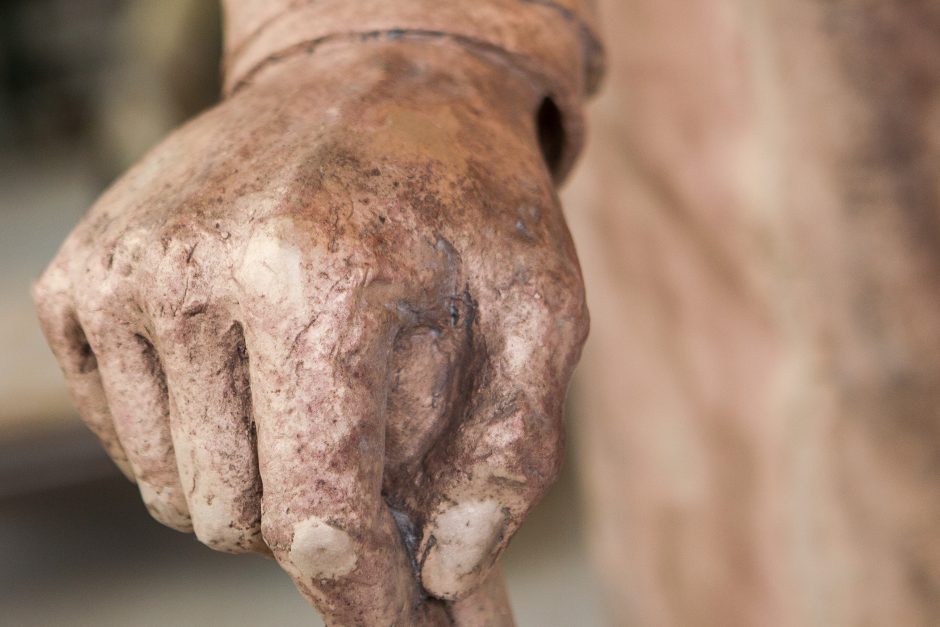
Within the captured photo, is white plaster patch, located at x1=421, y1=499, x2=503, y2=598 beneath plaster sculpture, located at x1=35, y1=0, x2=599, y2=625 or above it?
beneath

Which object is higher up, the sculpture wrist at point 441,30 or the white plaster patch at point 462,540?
the sculpture wrist at point 441,30

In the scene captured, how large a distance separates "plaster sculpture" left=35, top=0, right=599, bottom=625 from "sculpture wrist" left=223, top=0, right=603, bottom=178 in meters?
0.05

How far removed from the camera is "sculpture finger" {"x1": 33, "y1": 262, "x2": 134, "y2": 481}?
626 millimetres

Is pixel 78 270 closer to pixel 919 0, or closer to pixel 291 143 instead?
pixel 291 143

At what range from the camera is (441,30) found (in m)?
0.68

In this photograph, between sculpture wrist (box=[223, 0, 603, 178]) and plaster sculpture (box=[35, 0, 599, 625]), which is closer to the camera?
plaster sculpture (box=[35, 0, 599, 625])

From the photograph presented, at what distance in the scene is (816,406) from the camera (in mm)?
1078

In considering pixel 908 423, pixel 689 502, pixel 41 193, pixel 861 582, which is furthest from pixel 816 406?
pixel 41 193

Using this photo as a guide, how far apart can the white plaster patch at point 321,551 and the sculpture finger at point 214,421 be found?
0.06 meters

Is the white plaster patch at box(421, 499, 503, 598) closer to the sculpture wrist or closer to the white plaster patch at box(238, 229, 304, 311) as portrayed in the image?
the white plaster patch at box(238, 229, 304, 311)

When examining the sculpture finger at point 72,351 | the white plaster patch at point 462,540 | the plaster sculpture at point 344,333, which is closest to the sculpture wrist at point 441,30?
the plaster sculpture at point 344,333

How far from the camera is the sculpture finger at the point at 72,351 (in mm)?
626

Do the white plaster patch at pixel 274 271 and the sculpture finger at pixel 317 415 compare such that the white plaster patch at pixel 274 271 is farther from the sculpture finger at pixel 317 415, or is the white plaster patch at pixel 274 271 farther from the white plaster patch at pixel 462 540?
the white plaster patch at pixel 462 540

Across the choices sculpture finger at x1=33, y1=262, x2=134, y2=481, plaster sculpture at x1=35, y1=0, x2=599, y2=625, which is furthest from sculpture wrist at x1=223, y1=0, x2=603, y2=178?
sculpture finger at x1=33, y1=262, x2=134, y2=481
